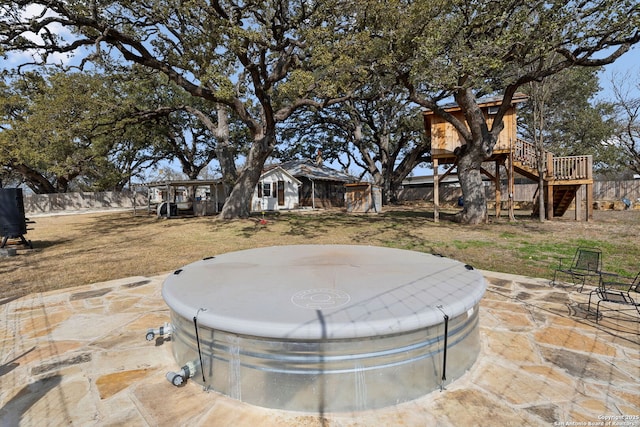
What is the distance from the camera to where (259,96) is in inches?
436

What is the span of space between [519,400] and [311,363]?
147 centimetres

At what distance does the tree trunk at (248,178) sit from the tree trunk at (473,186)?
25.5 feet

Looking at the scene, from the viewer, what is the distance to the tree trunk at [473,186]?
11188 millimetres

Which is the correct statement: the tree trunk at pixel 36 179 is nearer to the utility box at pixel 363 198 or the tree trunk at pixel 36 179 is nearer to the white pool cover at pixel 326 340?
the utility box at pixel 363 198

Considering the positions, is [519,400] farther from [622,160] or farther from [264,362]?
[622,160]

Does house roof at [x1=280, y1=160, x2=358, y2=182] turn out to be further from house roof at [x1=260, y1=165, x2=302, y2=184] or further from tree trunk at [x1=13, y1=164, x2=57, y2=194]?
tree trunk at [x1=13, y1=164, x2=57, y2=194]

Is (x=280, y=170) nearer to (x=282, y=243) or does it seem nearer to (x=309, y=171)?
(x=309, y=171)

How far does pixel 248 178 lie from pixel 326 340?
39.8 ft

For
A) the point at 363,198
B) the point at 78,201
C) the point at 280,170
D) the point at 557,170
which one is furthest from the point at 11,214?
the point at 78,201

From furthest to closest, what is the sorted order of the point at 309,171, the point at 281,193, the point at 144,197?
the point at 144,197
the point at 309,171
the point at 281,193

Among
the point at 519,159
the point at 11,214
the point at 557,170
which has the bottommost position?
the point at 11,214

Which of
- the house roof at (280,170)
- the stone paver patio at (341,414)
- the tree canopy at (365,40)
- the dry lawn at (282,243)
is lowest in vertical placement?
the stone paver patio at (341,414)

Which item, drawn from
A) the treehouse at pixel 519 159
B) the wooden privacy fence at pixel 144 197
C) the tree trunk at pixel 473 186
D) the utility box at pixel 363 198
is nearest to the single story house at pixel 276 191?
the utility box at pixel 363 198

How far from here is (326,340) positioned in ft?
6.37
